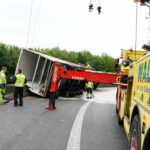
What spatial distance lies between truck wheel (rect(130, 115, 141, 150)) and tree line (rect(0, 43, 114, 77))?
Answer: 4547cm

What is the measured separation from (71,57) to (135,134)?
64386 millimetres

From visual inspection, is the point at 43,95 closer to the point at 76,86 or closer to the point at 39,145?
the point at 76,86

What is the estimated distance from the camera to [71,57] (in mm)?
71000

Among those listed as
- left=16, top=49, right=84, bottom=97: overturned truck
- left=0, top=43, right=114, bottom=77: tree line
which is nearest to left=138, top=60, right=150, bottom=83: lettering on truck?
left=16, top=49, right=84, bottom=97: overturned truck

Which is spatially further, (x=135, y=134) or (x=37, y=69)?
(x=37, y=69)

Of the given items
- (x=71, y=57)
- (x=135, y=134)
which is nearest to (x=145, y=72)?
(x=135, y=134)

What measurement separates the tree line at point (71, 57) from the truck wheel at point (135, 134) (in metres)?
45.5

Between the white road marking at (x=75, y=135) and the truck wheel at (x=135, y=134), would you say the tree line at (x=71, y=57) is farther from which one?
the truck wheel at (x=135, y=134)

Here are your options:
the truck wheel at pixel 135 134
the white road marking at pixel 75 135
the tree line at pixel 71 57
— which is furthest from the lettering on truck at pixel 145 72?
the tree line at pixel 71 57

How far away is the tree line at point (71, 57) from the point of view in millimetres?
52103

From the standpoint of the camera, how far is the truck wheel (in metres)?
6.23

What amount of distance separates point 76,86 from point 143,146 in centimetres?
2348

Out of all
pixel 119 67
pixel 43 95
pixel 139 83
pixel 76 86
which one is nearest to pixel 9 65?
pixel 76 86

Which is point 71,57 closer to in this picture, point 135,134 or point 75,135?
point 75,135
